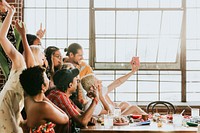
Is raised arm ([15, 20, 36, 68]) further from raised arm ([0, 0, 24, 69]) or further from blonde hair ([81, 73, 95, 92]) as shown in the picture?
blonde hair ([81, 73, 95, 92])

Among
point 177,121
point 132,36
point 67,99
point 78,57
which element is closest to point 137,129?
point 177,121

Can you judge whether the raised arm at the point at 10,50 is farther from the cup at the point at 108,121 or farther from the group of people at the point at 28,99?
the cup at the point at 108,121

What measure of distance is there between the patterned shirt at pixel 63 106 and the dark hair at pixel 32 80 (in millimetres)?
473

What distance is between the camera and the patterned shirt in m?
2.90

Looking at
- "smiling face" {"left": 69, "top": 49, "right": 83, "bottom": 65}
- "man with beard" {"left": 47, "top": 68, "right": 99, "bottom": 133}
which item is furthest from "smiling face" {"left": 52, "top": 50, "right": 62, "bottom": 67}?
"man with beard" {"left": 47, "top": 68, "right": 99, "bottom": 133}

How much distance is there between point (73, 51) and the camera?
416cm

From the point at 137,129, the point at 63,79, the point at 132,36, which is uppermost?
the point at 132,36

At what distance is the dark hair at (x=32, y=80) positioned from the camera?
2.51m

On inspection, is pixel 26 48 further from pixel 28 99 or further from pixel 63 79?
pixel 63 79

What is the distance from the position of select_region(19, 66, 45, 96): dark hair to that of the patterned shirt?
1.55 feet

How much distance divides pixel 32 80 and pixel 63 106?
1.85ft

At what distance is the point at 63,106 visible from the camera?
3.03 m

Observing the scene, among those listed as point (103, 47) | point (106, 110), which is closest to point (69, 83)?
point (106, 110)

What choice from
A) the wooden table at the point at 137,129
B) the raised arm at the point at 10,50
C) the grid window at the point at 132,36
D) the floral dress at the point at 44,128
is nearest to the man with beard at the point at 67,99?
the wooden table at the point at 137,129
